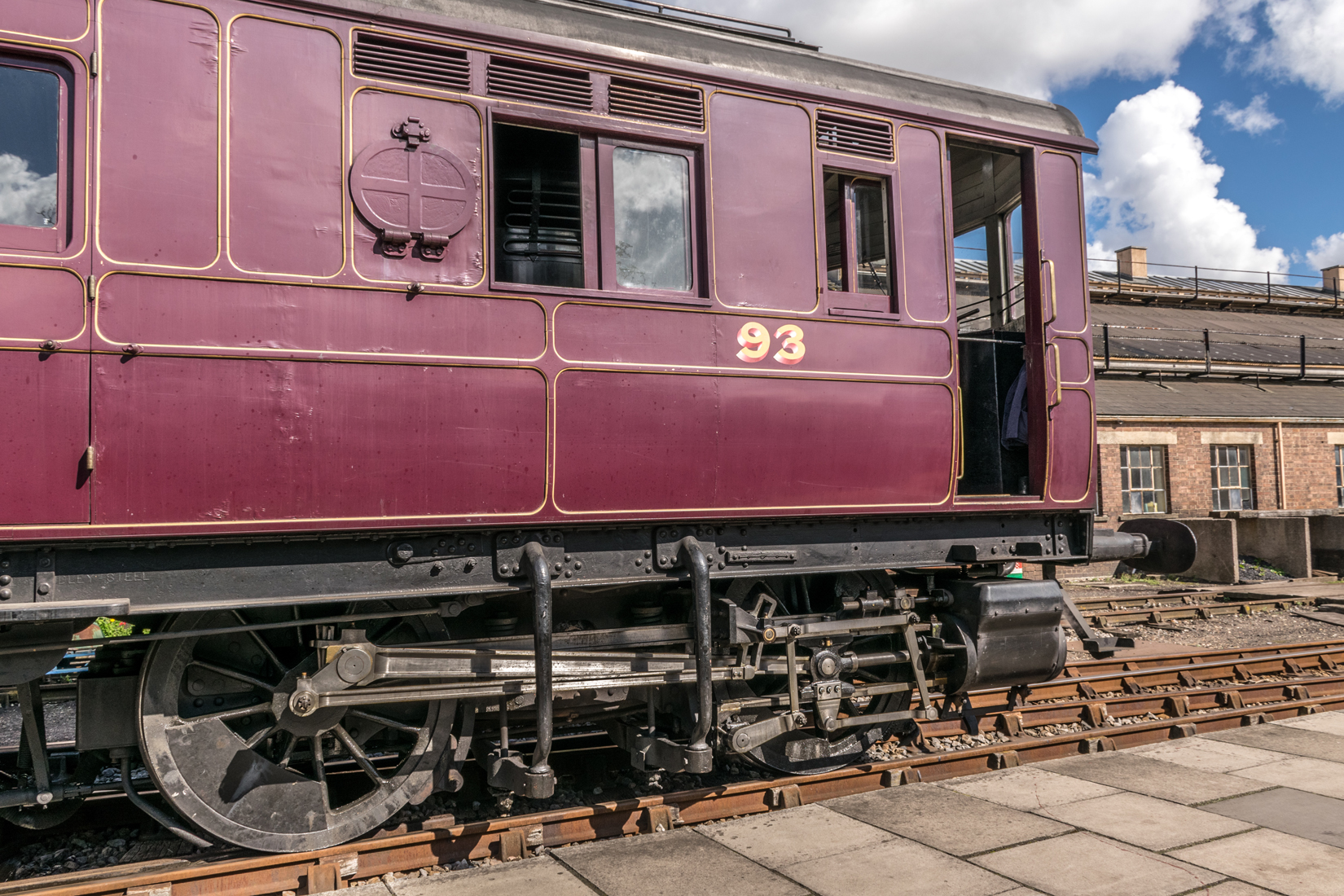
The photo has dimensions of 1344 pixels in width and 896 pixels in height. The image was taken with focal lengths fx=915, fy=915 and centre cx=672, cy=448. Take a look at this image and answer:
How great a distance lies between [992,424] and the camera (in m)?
5.94

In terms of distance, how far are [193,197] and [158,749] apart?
2.36 m

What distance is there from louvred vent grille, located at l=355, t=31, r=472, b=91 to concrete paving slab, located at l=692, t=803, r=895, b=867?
390cm

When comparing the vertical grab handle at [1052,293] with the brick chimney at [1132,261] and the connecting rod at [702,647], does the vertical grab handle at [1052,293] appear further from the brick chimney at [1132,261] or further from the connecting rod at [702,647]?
the brick chimney at [1132,261]

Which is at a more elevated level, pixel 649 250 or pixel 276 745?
pixel 649 250

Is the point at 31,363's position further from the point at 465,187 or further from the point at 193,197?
the point at 465,187

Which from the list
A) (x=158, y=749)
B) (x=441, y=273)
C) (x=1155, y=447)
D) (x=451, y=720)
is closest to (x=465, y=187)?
(x=441, y=273)

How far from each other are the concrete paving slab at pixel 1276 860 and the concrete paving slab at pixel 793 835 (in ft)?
4.84

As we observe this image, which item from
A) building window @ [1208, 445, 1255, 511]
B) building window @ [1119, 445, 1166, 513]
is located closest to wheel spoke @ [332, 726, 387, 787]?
building window @ [1119, 445, 1166, 513]

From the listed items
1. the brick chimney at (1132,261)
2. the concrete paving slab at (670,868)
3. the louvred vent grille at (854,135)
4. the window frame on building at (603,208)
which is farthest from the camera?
the brick chimney at (1132,261)

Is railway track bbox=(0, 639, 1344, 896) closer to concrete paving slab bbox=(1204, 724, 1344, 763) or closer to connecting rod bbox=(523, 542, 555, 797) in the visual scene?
concrete paving slab bbox=(1204, 724, 1344, 763)

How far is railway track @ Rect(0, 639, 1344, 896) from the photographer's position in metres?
3.97

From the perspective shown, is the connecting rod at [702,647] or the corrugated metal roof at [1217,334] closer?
the connecting rod at [702,647]

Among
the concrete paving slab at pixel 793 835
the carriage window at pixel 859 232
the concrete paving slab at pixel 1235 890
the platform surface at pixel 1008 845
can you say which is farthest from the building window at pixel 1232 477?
the concrete paving slab at pixel 793 835

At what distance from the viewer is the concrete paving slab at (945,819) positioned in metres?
4.60
